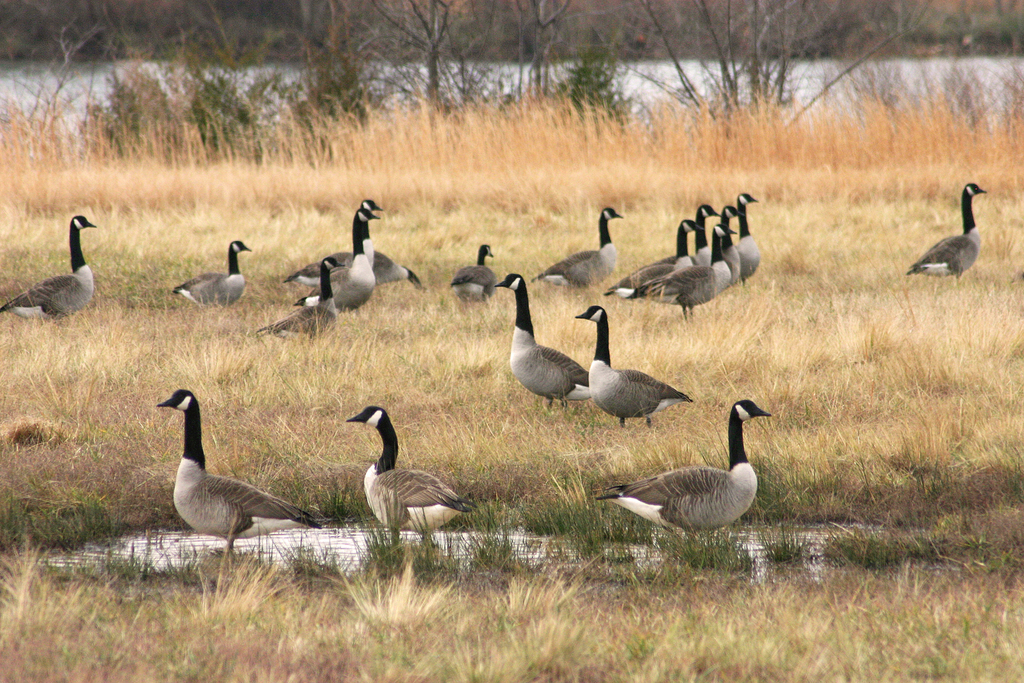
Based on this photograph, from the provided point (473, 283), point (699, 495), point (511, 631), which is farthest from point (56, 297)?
point (511, 631)

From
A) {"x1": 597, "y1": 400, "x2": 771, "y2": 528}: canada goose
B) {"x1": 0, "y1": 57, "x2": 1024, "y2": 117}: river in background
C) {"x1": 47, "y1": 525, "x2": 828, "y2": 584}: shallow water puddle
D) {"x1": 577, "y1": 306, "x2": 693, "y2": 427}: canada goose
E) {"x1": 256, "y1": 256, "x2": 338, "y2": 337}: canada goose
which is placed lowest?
{"x1": 47, "y1": 525, "x2": 828, "y2": 584}: shallow water puddle

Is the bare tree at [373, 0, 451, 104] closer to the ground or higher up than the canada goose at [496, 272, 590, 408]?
higher up

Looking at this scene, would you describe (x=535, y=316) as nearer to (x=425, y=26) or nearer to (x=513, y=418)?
(x=513, y=418)

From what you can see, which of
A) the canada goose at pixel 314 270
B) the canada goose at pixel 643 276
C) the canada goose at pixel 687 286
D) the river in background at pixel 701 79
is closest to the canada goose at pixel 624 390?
the canada goose at pixel 687 286

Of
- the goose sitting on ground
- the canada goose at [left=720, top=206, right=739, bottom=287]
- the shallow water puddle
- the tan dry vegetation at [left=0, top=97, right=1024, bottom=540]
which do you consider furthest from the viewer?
the goose sitting on ground

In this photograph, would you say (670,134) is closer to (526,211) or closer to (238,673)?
(526,211)

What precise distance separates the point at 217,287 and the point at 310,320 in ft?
6.83

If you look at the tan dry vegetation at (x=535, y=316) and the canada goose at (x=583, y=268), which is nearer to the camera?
the tan dry vegetation at (x=535, y=316)

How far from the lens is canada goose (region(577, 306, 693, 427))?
20.1ft

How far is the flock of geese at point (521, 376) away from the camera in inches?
182

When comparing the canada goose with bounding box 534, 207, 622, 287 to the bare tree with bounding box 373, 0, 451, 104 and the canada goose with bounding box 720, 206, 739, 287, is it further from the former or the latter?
the bare tree with bounding box 373, 0, 451, 104

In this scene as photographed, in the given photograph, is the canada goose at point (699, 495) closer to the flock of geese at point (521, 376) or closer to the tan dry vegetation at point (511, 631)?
the flock of geese at point (521, 376)

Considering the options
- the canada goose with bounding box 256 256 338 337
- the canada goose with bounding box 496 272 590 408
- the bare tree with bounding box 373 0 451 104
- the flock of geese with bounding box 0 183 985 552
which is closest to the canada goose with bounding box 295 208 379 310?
the flock of geese with bounding box 0 183 985 552

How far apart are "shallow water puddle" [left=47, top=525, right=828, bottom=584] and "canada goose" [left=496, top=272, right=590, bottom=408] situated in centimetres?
183
